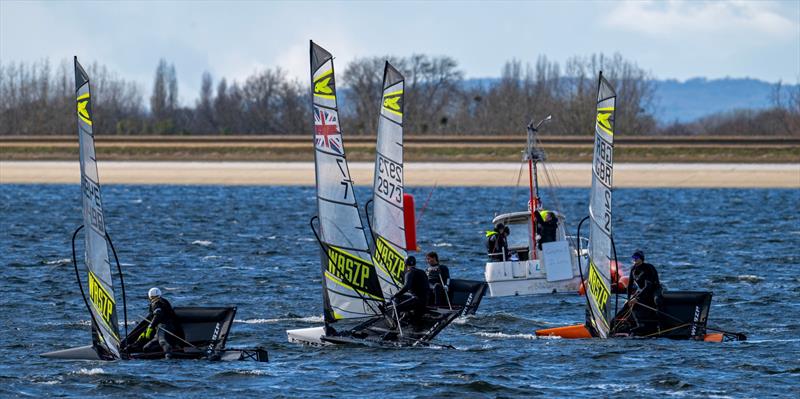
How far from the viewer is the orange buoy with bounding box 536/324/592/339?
26.3m

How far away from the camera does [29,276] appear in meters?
36.0

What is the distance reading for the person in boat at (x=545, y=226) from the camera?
103 ft

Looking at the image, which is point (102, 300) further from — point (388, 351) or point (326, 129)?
point (388, 351)

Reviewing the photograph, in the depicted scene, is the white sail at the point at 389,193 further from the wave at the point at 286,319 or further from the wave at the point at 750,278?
the wave at the point at 750,278

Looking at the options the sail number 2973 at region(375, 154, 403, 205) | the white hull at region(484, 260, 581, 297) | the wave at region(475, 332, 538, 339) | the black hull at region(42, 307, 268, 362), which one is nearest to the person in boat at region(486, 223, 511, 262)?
the white hull at region(484, 260, 581, 297)

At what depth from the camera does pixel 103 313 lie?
22.6m

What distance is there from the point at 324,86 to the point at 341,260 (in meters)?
3.16

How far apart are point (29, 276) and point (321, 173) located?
14467 millimetres

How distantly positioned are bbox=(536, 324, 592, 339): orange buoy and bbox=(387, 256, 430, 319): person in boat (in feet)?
9.03

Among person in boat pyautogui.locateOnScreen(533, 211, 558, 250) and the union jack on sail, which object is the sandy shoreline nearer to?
person in boat pyautogui.locateOnScreen(533, 211, 558, 250)

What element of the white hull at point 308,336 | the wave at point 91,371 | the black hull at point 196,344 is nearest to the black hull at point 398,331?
the white hull at point 308,336

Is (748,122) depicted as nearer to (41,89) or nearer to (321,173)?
(41,89)

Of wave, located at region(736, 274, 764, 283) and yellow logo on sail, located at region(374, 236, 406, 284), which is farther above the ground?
yellow logo on sail, located at region(374, 236, 406, 284)

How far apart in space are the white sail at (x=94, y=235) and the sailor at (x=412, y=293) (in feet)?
16.8
